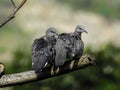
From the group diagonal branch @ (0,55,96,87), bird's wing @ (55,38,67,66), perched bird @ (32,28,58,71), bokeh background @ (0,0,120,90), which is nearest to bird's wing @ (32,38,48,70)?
perched bird @ (32,28,58,71)

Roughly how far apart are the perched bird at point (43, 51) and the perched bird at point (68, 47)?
0.08 m

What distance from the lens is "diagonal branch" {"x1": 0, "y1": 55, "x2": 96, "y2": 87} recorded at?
588 centimetres

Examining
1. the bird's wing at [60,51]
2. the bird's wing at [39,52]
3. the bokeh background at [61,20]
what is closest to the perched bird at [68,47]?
the bird's wing at [60,51]

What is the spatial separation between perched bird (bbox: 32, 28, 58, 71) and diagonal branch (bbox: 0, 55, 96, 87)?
35cm

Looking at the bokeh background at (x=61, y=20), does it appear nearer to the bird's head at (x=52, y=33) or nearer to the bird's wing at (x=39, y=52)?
the bird's head at (x=52, y=33)

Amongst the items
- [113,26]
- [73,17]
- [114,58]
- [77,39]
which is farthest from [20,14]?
[77,39]

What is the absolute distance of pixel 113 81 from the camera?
15.3 m

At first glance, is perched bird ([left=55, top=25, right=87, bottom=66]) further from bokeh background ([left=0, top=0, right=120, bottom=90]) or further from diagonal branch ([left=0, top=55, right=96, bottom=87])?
bokeh background ([left=0, top=0, right=120, bottom=90])

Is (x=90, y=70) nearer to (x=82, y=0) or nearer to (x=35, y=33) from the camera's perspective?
(x=35, y=33)

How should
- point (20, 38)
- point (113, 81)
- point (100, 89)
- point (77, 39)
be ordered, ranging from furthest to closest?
point (20, 38) → point (113, 81) → point (100, 89) → point (77, 39)

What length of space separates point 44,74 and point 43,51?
2.06ft

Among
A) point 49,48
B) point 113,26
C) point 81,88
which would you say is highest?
point 49,48

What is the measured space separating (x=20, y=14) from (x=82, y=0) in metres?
6.78

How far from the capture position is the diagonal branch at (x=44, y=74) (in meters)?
5.88
